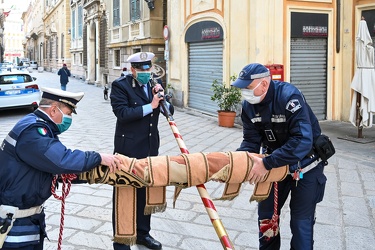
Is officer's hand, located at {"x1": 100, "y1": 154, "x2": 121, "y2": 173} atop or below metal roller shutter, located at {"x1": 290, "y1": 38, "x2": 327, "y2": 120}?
below

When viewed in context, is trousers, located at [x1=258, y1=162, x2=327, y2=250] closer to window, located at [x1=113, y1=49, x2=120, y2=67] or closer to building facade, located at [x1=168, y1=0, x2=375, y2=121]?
building facade, located at [x1=168, y1=0, x2=375, y2=121]

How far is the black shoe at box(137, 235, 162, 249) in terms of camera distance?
4.00 meters

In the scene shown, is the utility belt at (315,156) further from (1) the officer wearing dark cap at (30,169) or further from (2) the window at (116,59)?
(2) the window at (116,59)

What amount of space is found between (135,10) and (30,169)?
A: 1765 centimetres

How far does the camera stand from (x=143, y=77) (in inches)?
156

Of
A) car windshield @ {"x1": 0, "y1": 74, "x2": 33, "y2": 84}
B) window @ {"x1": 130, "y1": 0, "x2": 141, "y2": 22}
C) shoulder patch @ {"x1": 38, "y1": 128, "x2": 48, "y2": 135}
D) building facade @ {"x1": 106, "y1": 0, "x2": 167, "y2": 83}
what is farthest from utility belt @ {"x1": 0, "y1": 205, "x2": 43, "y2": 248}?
window @ {"x1": 130, "y1": 0, "x2": 141, "y2": 22}

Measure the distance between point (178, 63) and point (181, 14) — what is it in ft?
5.40

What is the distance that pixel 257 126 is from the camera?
325 centimetres

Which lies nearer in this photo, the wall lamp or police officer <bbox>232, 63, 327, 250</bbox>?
police officer <bbox>232, 63, 327, 250</bbox>

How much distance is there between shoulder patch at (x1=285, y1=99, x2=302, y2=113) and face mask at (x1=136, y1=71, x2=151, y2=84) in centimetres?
147

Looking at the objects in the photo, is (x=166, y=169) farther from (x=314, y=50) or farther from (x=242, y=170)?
(x=314, y=50)

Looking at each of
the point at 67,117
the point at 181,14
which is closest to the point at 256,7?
the point at 181,14

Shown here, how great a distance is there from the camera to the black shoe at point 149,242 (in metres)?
4.00

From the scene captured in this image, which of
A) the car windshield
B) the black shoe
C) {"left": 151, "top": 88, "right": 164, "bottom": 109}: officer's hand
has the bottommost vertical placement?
the black shoe
